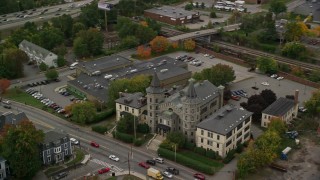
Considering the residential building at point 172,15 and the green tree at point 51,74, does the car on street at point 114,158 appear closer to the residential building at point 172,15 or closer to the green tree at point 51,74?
the green tree at point 51,74

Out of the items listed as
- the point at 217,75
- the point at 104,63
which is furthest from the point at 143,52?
the point at 217,75

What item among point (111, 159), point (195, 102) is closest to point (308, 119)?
point (195, 102)

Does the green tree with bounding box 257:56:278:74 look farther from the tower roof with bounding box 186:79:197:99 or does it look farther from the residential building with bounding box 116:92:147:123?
the tower roof with bounding box 186:79:197:99

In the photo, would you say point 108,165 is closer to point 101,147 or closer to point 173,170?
point 101,147

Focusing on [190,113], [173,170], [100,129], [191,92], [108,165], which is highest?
[191,92]

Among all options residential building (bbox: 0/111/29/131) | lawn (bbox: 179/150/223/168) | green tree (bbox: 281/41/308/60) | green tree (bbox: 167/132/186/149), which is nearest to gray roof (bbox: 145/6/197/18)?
green tree (bbox: 281/41/308/60)

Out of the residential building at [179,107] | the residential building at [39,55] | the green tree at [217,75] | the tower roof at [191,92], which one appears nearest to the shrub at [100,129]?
the residential building at [179,107]

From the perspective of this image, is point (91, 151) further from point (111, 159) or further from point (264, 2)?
point (264, 2)
